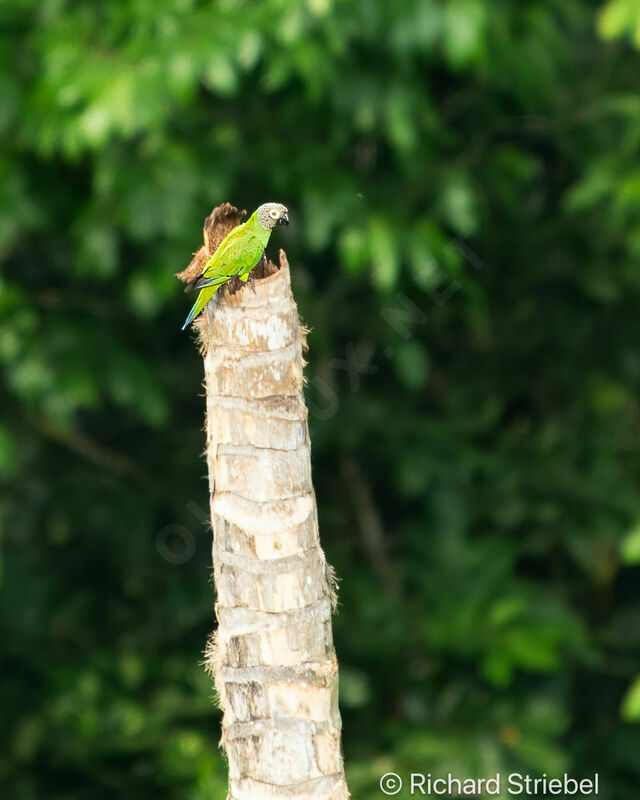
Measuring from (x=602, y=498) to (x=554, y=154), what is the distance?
1812mm

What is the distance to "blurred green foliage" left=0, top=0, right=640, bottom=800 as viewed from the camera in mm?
3621

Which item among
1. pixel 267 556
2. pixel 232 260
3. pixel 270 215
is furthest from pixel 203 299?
pixel 267 556

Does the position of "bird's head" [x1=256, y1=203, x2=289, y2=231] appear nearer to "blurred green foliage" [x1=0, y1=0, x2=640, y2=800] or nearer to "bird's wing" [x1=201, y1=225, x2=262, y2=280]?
"bird's wing" [x1=201, y1=225, x2=262, y2=280]

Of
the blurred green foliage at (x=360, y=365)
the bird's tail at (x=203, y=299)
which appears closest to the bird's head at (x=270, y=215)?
the bird's tail at (x=203, y=299)

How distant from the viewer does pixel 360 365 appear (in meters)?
5.06

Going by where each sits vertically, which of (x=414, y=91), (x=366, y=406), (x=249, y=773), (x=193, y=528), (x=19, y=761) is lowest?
(x=249, y=773)

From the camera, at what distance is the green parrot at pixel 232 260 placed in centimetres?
169

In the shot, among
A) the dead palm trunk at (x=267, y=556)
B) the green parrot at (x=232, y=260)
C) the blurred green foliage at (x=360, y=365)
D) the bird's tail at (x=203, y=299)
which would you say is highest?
Answer: the blurred green foliage at (x=360, y=365)

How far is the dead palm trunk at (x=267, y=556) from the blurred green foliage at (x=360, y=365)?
66.2 inches

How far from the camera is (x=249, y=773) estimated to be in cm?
179

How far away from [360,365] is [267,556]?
133 inches

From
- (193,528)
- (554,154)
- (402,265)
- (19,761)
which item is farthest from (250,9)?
(19,761)

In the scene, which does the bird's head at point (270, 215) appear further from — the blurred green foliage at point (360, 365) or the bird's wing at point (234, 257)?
the blurred green foliage at point (360, 365)

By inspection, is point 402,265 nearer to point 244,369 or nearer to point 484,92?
point 484,92
